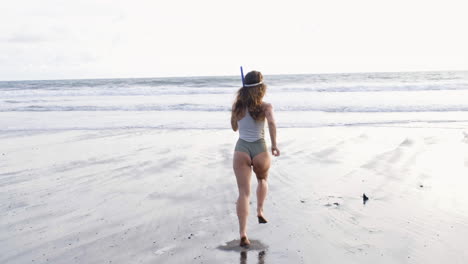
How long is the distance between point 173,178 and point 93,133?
6.13 metres

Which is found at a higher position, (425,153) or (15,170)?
(15,170)

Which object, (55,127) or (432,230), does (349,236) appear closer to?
(432,230)

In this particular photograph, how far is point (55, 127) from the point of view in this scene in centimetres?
1391

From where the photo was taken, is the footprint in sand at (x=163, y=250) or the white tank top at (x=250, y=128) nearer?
the footprint in sand at (x=163, y=250)

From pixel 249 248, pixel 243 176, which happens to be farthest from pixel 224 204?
pixel 249 248

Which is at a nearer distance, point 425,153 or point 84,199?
point 84,199

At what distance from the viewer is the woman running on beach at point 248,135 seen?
4.20 metres

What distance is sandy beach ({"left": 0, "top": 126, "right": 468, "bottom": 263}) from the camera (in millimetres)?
4098

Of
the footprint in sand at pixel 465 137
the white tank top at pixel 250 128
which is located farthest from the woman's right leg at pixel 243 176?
the footprint in sand at pixel 465 137

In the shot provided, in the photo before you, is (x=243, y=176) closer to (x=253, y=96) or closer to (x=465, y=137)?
(x=253, y=96)

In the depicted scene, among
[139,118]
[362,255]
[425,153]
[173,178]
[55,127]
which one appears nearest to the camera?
[362,255]

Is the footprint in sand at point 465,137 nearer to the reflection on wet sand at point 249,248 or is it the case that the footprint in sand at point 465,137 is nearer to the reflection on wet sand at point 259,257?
the reflection on wet sand at point 249,248

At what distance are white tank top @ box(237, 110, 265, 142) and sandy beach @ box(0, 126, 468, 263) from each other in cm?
104

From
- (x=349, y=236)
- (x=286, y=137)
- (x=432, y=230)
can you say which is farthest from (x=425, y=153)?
(x=349, y=236)
